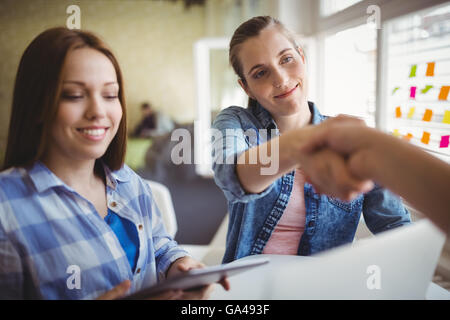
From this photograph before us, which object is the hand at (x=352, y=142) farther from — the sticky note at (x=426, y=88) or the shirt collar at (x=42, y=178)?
the sticky note at (x=426, y=88)

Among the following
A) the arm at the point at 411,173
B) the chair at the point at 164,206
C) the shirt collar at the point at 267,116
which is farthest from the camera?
the chair at the point at 164,206

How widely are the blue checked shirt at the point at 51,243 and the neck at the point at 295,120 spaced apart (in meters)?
0.33

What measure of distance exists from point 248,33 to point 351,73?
0.32 meters

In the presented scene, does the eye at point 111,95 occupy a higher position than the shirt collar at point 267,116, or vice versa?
the eye at point 111,95

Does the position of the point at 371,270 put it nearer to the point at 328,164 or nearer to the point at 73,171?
the point at 328,164

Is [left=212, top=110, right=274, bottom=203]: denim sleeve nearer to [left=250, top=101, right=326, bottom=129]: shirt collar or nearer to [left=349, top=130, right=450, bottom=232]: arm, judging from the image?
[left=250, top=101, right=326, bottom=129]: shirt collar

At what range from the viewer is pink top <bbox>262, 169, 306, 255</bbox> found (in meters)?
0.65

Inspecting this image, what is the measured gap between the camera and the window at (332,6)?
685mm

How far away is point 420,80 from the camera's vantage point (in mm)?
734

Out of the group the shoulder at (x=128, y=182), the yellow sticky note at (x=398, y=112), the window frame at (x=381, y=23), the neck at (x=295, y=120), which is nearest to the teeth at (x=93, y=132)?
the shoulder at (x=128, y=182)

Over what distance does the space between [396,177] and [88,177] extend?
39cm

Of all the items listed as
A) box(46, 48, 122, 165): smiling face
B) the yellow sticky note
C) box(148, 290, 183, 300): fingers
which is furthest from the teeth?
the yellow sticky note

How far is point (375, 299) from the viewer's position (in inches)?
16.8
